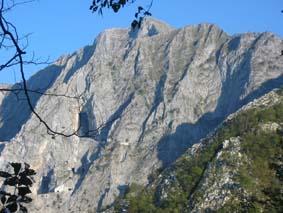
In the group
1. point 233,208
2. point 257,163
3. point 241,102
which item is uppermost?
point 241,102

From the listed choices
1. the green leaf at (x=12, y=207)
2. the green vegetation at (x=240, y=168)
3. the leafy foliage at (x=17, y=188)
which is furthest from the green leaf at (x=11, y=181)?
the green vegetation at (x=240, y=168)

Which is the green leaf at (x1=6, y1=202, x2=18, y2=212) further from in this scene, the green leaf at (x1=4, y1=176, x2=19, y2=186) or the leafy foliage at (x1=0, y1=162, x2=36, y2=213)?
the green leaf at (x1=4, y1=176, x2=19, y2=186)

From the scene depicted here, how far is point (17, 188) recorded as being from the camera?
Answer: 22.4 feet

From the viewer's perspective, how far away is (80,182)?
192m

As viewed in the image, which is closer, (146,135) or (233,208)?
(233,208)

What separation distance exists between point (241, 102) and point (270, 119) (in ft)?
333

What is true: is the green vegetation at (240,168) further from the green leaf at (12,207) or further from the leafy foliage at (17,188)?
the green leaf at (12,207)

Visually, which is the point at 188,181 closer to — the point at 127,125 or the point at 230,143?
the point at 230,143

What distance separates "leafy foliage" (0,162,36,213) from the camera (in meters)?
6.70

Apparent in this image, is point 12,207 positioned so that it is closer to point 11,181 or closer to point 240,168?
point 11,181

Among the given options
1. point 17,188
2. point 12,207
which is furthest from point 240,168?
point 12,207

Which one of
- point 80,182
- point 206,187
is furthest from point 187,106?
point 206,187

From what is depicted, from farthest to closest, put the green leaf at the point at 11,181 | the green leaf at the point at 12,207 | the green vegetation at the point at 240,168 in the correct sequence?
the green vegetation at the point at 240,168
the green leaf at the point at 11,181
the green leaf at the point at 12,207

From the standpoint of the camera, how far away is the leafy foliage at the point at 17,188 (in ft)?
22.0
